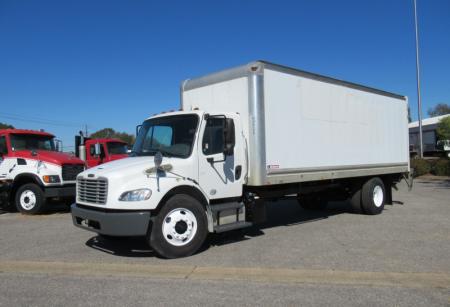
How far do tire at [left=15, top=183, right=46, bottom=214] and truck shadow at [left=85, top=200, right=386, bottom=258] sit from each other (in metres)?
4.27

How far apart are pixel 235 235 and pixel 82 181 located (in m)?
3.11

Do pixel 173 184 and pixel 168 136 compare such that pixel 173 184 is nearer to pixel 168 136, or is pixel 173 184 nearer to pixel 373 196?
pixel 168 136

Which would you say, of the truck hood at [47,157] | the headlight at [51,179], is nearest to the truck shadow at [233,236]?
the headlight at [51,179]

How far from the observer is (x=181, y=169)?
6.34 m

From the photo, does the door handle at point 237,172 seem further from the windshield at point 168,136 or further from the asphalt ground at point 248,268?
the asphalt ground at point 248,268

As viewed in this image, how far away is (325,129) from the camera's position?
28.3ft

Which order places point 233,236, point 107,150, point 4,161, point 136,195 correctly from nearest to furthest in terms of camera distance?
point 136,195 → point 233,236 → point 4,161 → point 107,150

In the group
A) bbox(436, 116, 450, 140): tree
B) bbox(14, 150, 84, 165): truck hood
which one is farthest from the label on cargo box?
bbox(436, 116, 450, 140): tree

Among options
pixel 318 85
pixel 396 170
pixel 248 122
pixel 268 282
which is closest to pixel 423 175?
pixel 396 170

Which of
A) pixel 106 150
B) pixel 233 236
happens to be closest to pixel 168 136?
pixel 233 236

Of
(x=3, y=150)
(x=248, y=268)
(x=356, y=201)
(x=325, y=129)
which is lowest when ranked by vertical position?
(x=248, y=268)

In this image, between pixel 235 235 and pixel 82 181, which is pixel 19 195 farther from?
pixel 235 235

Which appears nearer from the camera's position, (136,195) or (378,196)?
(136,195)

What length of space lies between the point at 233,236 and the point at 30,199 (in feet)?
22.2
